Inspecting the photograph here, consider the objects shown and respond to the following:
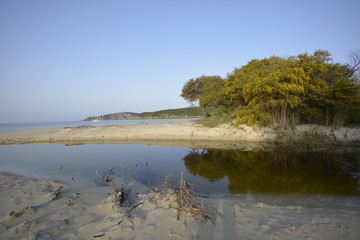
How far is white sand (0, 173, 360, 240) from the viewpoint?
8.66 ft

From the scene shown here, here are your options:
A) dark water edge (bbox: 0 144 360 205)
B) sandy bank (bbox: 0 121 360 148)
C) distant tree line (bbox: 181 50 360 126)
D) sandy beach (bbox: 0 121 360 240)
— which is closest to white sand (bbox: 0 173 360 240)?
sandy beach (bbox: 0 121 360 240)

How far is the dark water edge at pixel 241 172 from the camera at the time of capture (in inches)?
184

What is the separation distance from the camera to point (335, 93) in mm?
11672

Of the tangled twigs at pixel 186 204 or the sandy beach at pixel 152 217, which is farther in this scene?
the tangled twigs at pixel 186 204

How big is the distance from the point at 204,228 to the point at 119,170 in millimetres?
5274

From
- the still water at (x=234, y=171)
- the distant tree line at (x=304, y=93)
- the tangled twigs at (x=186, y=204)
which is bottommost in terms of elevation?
the still water at (x=234, y=171)

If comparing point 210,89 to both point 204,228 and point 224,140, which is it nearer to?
point 224,140

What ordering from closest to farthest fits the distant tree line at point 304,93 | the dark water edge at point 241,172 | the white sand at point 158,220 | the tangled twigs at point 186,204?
the white sand at point 158,220
the tangled twigs at point 186,204
the dark water edge at point 241,172
the distant tree line at point 304,93

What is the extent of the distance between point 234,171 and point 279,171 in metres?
1.48

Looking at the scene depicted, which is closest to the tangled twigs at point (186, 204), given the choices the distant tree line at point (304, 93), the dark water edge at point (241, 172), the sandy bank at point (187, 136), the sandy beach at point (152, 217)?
the sandy beach at point (152, 217)

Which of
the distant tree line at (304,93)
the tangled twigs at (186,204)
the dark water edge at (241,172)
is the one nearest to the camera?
the tangled twigs at (186,204)

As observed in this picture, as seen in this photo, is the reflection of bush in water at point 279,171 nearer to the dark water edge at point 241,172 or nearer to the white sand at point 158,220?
the dark water edge at point 241,172

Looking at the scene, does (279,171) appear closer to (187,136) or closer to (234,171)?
(234,171)

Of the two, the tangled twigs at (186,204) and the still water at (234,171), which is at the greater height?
the tangled twigs at (186,204)
